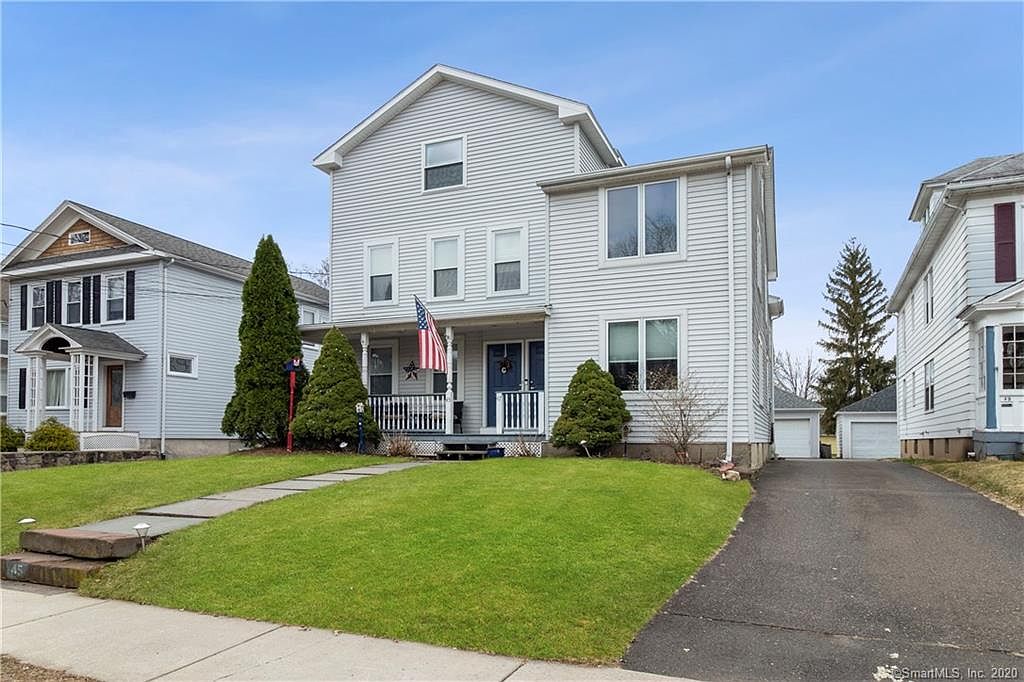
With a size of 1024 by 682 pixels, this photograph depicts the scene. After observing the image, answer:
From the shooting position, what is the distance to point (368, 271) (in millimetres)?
18609

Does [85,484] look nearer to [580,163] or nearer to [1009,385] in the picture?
[580,163]

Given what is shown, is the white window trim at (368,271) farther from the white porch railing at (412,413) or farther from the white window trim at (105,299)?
the white window trim at (105,299)

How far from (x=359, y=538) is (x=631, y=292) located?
8970mm

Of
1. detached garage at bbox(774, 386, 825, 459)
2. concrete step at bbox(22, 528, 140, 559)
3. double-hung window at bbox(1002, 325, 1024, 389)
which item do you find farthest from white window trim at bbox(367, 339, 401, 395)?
detached garage at bbox(774, 386, 825, 459)

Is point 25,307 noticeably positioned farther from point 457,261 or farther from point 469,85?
point 469,85

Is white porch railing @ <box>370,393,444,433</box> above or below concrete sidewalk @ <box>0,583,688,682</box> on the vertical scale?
above

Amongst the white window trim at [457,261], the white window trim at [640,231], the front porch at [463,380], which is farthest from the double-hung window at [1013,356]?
the white window trim at [457,261]

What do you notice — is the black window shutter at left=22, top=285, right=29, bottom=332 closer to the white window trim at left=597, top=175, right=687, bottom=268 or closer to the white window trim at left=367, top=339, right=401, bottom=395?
the white window trim at left=367, top=339, right=401, bottom=395

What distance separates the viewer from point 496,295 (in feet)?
56.2

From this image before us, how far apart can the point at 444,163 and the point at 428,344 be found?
17.6ft

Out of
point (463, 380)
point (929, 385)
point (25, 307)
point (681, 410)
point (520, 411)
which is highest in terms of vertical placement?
point (25, 307)

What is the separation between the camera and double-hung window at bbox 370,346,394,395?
61.2 ft

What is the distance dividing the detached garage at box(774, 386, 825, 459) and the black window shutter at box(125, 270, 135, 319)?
2625cm

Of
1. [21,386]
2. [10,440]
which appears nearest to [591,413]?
[10,440]
